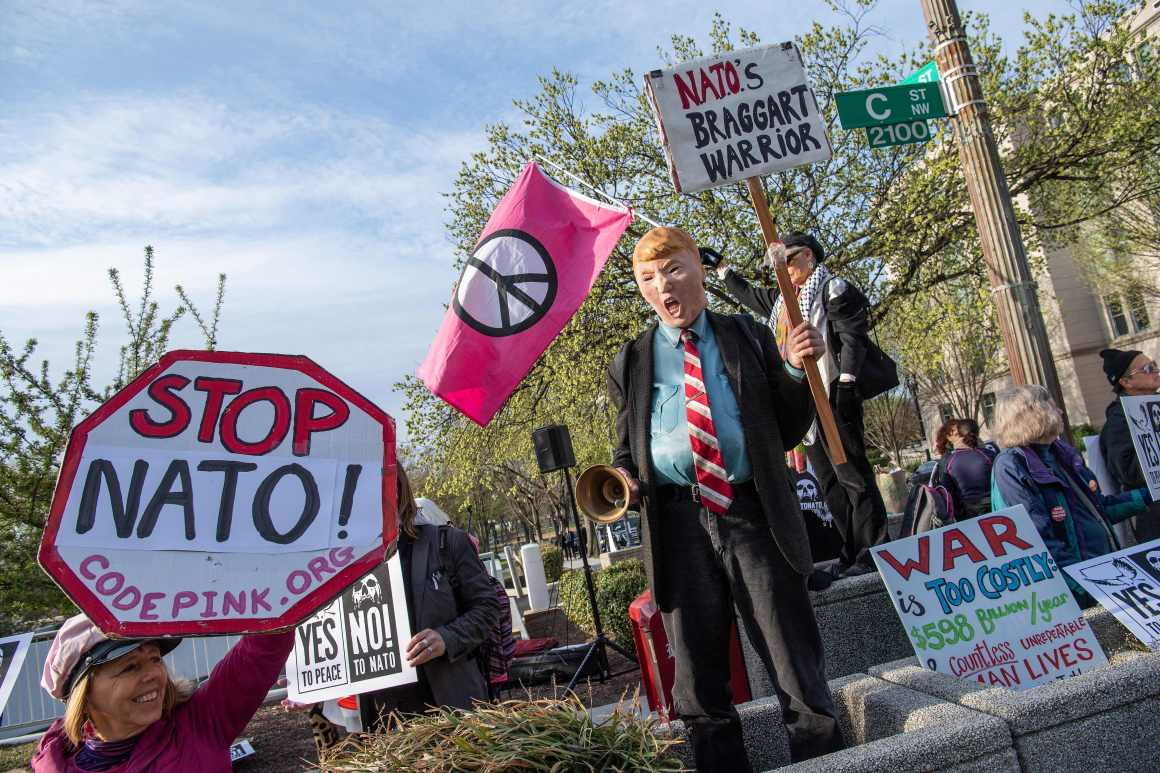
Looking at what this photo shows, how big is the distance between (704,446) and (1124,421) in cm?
388

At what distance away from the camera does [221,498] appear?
1998 millimetres

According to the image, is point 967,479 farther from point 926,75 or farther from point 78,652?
point 78,652

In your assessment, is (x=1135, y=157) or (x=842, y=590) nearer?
(x=842, y=590)

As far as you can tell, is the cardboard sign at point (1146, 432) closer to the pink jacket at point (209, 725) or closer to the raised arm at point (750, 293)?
the raised arm at point (750, 293)

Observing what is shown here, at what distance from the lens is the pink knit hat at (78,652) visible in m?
2.38

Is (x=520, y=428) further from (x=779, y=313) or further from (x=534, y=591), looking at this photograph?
(x=779, y=313)

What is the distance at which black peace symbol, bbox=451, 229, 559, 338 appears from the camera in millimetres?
4578

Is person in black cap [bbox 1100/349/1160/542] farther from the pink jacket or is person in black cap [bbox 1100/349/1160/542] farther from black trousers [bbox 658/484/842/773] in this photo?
the pink jacket

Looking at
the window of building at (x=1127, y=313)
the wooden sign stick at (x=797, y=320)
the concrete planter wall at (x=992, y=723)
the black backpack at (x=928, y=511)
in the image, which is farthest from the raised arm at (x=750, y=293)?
the window of building at (x=1127, y=313)

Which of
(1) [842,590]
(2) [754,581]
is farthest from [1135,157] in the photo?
(2) [754,581]

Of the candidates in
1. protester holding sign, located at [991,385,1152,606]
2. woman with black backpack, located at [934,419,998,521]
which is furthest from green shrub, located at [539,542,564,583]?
protester holding sign, located at [991,385,1152,606]

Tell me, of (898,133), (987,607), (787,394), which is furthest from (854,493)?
(898,133)

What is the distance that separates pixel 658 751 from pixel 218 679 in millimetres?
1329

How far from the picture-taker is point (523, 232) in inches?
188
